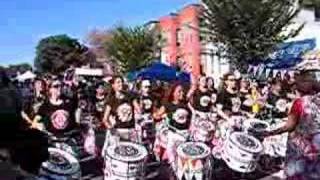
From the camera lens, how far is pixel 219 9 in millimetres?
37688

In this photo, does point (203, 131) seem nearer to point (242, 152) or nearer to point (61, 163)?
point (242, 152)

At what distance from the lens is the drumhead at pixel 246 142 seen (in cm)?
1234

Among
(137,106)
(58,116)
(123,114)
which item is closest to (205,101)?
(137,106)

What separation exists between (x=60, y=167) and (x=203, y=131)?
3.87 m

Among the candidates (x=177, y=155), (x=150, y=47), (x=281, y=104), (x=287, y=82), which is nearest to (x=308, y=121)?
(x=177, y=155)

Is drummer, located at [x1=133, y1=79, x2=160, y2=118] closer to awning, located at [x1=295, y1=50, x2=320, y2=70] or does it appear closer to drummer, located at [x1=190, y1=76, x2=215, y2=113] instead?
drummer, located at [x1=190, y1=76, x2=215, y2=113]

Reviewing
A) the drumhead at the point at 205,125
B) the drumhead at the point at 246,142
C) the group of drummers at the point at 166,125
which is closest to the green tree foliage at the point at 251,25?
the group of drummers at the point at 166,125

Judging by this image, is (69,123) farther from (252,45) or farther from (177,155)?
(252,45)

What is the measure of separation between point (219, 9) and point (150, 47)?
26.9 meters

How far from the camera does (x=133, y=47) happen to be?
63.4m

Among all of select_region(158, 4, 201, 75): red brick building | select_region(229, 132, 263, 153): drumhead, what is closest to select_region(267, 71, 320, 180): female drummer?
select_region(229, 132, 263, 153): drumhead

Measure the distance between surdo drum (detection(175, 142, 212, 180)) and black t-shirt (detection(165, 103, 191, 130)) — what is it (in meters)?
0.69

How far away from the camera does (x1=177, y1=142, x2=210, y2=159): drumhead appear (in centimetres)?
1126

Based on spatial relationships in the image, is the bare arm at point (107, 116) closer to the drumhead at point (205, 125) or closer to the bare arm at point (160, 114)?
the bare arm at point (160, 114)
